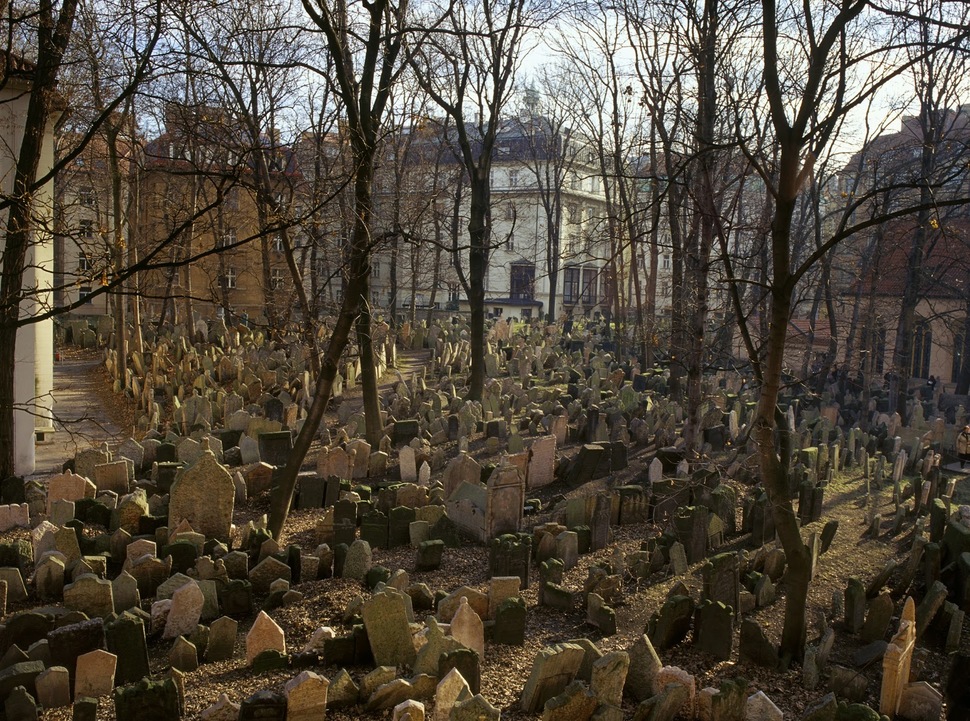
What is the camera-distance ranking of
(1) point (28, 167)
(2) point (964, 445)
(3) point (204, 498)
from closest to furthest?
1. (3) point (204, 498)
2. (1) point (28, 167)
3. (2) point (964, 445)

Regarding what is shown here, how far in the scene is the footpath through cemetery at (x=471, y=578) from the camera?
15.3ft

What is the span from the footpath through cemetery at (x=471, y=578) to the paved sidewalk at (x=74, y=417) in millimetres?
747

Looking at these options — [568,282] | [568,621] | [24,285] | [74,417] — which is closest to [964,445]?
[568,621]

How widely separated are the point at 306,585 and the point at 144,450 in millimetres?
3980

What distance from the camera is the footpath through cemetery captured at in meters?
4.67

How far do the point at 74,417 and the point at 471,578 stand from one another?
9172 mm

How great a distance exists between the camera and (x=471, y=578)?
23.1 feet

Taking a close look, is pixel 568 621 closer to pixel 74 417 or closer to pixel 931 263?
pixel 74 417

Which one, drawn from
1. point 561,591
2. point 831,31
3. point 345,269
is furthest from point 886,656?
point 345,269

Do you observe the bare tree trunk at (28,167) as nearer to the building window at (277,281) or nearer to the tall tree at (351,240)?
the tall tree at (351,240)

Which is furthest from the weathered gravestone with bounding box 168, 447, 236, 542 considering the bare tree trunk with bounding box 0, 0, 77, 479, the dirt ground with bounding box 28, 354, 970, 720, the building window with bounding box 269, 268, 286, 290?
the building window with bounding box 269, 268, 286, 290

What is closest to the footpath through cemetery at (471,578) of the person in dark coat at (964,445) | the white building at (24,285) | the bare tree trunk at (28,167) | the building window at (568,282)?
the person in dark coat at (964,445)

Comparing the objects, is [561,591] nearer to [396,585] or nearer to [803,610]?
[396,585]

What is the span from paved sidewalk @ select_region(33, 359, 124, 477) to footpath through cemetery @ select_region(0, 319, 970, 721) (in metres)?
0.75
